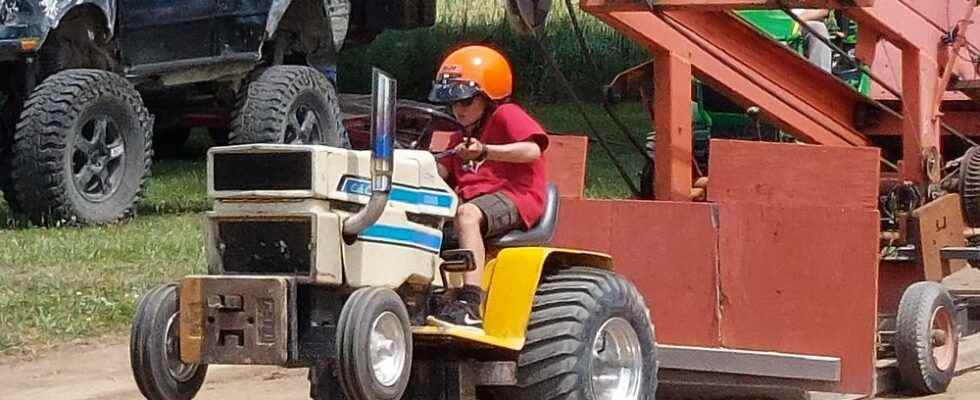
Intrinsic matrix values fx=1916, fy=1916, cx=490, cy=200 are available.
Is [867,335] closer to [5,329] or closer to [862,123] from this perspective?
[862,123]

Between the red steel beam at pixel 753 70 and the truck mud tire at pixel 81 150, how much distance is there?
5121 millimetres

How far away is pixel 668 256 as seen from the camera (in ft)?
25.8

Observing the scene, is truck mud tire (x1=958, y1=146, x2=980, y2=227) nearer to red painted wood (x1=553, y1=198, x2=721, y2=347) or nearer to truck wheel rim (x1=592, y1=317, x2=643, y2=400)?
red painted wood (x1=553, y1=198, x2=721, y2=347)

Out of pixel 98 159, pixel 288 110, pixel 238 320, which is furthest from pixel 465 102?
pixel 288 110

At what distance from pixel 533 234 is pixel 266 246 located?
3.75 ft

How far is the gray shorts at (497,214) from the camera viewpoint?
6.56 meters

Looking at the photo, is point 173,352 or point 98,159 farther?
point 98,159

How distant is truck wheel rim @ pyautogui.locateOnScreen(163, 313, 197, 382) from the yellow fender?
1012 millimetres

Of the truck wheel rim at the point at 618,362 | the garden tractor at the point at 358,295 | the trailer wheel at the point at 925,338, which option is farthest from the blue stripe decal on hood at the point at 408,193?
the trailer wheel at the point at 925,338

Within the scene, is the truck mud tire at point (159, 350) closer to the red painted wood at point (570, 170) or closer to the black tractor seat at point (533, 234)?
the black tractor seat at point (533, 234)

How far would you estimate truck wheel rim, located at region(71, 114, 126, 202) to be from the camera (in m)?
12.5

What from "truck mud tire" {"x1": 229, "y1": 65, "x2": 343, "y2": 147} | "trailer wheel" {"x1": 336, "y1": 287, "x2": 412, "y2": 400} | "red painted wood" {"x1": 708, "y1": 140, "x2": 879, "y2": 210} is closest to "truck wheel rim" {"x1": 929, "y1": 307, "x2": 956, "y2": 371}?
"red painted wood" {"x1": 708, "y1": 140, "x2": 879, "y2": 210}

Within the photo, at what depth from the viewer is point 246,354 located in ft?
19.2

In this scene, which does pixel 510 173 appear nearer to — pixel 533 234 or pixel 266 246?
pixel 533 234
